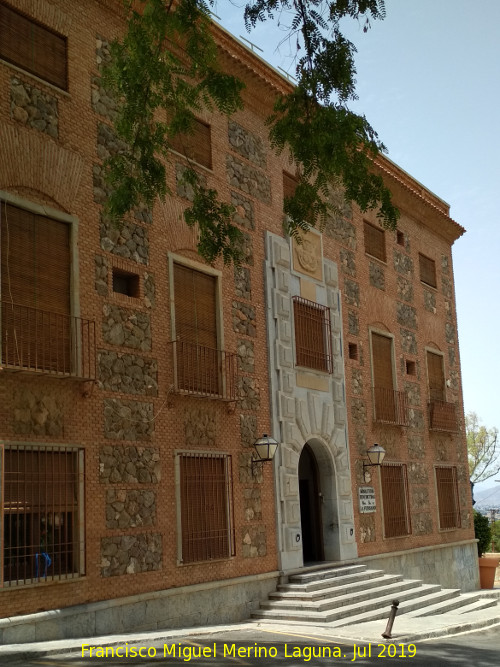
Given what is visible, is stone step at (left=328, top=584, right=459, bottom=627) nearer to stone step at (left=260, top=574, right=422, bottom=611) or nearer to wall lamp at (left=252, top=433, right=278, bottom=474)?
stone step at (left=260, top=574, right=422, bottom=611)

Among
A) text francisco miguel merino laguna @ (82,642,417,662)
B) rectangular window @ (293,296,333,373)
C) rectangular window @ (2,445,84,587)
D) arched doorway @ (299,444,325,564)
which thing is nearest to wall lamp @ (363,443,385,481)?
arched doorway @ (299,444,325,564)

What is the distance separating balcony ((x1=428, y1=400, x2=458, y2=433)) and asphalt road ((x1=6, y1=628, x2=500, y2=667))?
32.0ft

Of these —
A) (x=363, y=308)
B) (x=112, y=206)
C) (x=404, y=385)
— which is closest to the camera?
(x=112, y=206)

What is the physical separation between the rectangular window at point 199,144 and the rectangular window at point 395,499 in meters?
8.44

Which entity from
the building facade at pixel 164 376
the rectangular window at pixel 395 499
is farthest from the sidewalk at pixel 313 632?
the rectangular window at pixel 395 499

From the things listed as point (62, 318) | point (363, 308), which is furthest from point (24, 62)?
point (363, 308)

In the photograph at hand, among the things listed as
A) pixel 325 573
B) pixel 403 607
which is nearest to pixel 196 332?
pixel 325 573

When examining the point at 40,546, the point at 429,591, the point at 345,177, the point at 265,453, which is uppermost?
the point at 345,177

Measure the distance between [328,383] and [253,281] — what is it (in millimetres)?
3110

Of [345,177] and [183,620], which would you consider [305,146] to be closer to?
[345,177]

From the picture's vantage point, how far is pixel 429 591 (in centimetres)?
1725

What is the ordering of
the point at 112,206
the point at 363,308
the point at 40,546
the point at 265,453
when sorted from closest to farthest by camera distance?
the point at 112,206 → the point at 40,546 → the point at 265,453 → the point at 363,308

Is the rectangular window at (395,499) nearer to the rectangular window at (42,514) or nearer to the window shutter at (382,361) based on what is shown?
the window shutter at (382,361)

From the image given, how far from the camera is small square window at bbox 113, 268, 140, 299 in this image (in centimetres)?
1297
